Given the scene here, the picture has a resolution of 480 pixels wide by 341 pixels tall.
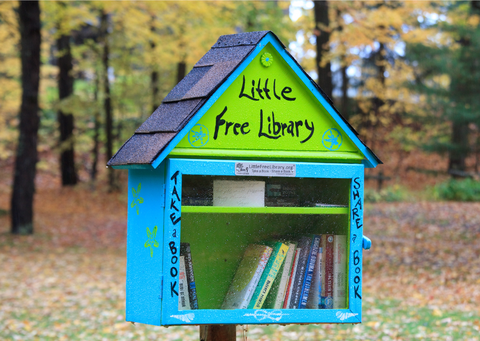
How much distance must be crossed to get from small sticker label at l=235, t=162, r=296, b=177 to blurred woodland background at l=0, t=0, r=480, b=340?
3.61m

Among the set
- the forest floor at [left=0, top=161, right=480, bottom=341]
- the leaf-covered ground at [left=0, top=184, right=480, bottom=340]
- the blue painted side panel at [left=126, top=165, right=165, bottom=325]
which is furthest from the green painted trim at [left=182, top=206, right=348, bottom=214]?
the leaf-covered ground at [left=0, top=184, right=480, bottom=340]

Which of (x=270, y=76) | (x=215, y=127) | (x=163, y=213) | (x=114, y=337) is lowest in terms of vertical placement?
(x=114, y=337)

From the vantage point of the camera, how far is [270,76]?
238 cm

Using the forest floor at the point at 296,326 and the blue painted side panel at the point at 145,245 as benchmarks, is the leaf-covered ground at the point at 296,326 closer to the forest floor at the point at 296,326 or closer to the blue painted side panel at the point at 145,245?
the forest floor at the point at 296,326

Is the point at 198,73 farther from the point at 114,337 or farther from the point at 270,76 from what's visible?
the point at 114,337

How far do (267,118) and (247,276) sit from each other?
80 cm

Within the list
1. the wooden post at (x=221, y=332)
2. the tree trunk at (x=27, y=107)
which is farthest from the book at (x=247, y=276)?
the tree trunk at (x=27, y=107)

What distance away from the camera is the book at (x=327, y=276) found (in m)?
2.56

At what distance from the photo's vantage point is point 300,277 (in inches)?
100

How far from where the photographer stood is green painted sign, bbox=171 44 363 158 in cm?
233

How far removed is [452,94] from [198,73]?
17.1 m

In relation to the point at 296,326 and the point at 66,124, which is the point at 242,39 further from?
the point at 66,124

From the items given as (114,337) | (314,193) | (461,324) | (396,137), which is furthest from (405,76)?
(314,193)

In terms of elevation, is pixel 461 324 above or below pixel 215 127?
below
